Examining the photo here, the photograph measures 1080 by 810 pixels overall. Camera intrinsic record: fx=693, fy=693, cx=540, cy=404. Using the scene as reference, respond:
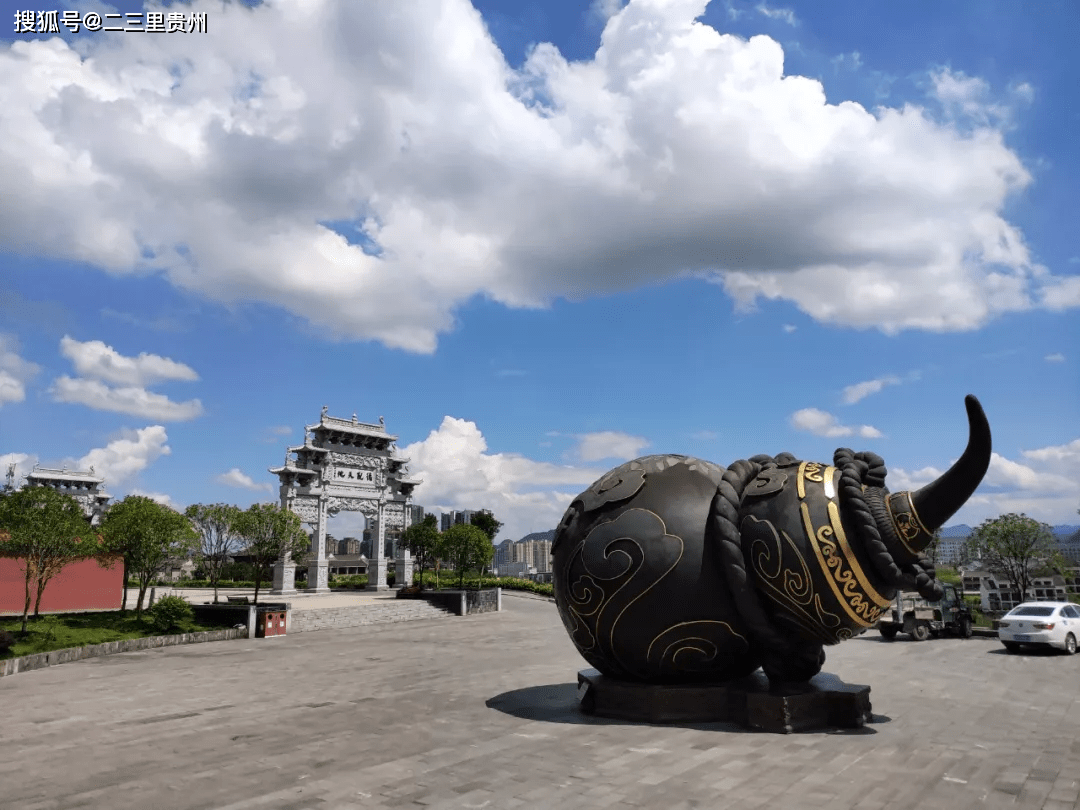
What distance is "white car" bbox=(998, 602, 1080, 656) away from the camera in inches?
698

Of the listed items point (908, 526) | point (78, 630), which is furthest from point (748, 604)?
point (78, 630)

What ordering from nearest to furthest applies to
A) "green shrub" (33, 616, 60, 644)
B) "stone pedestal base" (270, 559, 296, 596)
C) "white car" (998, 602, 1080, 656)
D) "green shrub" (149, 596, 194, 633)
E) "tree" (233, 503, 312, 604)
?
"white car" (998, 602, 1080, 656) → "green shrub" (33, 616, 60, 644) → "green shrub" (149, 596, 194, 633) → "tree" (233, 503, 312, 604) → "stone pedestal base" (270, 559, 296, 596)

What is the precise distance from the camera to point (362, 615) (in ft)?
104

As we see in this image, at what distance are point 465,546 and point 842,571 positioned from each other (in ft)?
130

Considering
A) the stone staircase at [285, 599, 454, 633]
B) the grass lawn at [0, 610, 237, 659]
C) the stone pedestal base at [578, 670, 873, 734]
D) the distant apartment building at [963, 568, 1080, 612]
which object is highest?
the stone pedestal base at [578, 670, 873, 734]

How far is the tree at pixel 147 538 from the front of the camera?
27.6m

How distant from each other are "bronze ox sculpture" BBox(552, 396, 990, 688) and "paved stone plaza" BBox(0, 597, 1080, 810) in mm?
1097

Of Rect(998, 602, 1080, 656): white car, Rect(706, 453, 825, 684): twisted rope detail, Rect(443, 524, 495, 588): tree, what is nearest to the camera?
Rect(706, 453, 825, 684): twisted rope detail

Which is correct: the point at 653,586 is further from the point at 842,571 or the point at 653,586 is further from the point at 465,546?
the point at 465,546

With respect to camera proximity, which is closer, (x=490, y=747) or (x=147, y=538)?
(x=490, y=747)

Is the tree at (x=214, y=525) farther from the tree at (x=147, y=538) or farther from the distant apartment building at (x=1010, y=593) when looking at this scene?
the distant apartment building at (x=1010, y=593)

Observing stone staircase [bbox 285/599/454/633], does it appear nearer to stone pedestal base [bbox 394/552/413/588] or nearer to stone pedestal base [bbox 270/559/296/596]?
stone pedestal base [bbox 270/559/296/596]

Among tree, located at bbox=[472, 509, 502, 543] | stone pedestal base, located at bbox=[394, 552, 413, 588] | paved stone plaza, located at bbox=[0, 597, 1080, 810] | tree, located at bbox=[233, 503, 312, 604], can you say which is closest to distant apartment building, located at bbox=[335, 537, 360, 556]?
tree, located at bbox=[472, 509, 502, 543]

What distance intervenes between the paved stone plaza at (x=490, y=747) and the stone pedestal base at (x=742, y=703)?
218mm
